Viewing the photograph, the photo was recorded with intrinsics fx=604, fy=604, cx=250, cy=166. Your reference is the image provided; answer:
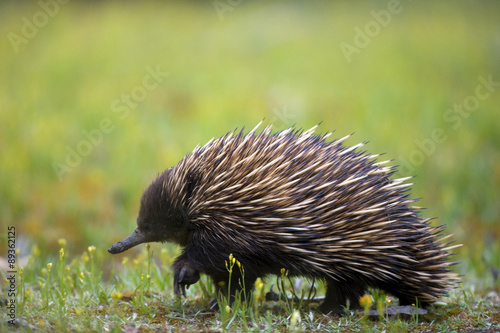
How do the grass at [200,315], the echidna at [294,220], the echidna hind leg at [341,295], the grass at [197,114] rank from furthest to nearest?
the grass at [197,114]
the echidna hind leg at [341,295]
the echidna at [294,220]
the grass at [200,315]

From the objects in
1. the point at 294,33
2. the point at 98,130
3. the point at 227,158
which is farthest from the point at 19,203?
the point at 294,33

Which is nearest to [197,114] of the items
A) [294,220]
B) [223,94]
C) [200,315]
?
[223,94]

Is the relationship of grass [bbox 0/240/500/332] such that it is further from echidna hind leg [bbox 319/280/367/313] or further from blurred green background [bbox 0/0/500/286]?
blurred green background [bbox 0/0/500/286]

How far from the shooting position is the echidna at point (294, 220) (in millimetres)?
4641

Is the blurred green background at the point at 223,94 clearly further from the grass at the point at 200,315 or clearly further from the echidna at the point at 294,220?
the echidna at the point at 294,220

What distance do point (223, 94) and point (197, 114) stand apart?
1.04 m

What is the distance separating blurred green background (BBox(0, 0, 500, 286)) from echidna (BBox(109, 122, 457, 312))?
10.2 ft

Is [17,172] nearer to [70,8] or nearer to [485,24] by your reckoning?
[70,8]

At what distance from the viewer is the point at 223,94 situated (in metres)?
13.3

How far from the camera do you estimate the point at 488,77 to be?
45.3 ft

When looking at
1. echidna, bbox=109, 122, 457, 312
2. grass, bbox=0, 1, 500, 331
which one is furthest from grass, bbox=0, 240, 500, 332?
echidna, bbox=109, 122, 457, 312

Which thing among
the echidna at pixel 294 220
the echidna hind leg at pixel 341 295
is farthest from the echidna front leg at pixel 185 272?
the echidna hind leg at pixel 341 295

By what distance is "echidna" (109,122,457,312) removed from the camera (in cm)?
464

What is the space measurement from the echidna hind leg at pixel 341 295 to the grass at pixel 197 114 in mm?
186
